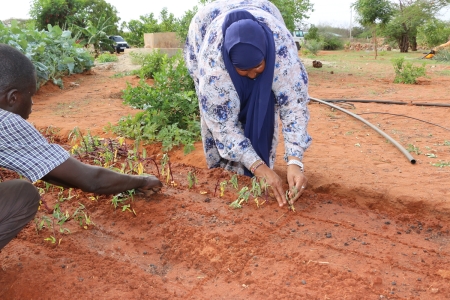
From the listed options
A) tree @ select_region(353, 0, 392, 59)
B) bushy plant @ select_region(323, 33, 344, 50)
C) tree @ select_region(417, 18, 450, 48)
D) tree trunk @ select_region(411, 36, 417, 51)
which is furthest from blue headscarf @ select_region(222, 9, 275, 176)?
bushy plant @ select_region(323, 33, 344, 50)

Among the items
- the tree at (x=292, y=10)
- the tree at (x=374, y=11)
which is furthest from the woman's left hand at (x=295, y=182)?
the tree at (x=374, y=11)

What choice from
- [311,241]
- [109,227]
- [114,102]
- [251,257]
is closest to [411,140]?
[311,241]

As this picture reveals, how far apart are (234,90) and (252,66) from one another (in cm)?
34

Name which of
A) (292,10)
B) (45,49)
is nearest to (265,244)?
(45,49)

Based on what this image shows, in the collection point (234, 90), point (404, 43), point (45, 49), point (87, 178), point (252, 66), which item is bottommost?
point (87, 178)

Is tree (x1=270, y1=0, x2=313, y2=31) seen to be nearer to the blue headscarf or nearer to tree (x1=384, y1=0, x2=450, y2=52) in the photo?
the blue headscarf

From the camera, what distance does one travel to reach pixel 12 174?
12.3 feet

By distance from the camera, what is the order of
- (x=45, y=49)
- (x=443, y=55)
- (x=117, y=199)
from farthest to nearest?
(x=443, y=55), (x=45, y=49), (x=117, y=199)

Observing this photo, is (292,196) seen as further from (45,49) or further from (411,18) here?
(411,18)

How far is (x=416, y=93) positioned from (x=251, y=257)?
6.70 meters

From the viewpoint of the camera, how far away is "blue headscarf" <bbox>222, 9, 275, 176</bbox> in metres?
2.60

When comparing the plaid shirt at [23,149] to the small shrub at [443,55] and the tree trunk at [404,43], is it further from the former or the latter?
the tree trunk at [404,43]

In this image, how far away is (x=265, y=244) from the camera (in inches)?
101

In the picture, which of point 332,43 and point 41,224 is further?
point 332,43
